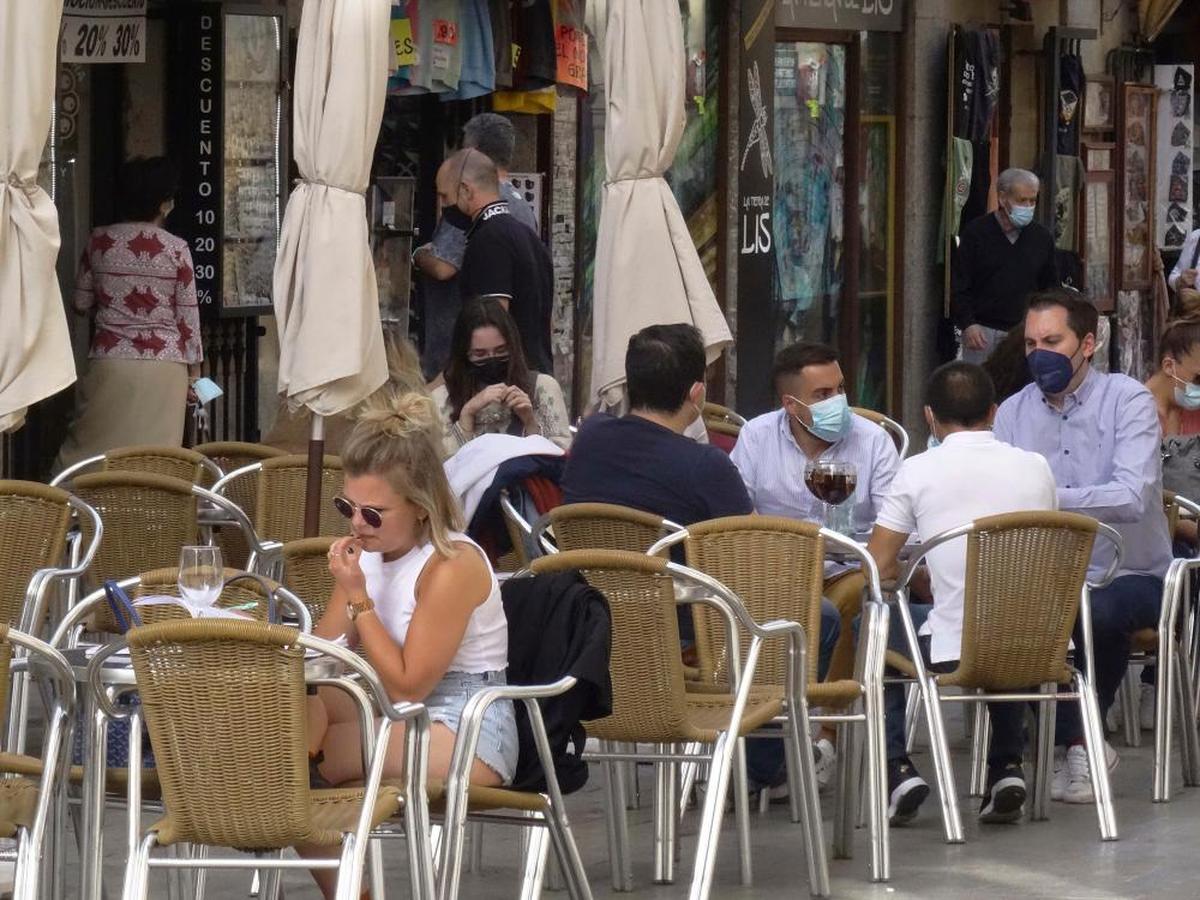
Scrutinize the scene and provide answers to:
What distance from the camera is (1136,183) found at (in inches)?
769

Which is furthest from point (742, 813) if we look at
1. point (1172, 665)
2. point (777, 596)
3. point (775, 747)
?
point (1172, 665)

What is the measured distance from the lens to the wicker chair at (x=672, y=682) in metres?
5.88

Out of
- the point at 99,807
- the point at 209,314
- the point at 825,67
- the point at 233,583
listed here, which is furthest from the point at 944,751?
the point at 825,67

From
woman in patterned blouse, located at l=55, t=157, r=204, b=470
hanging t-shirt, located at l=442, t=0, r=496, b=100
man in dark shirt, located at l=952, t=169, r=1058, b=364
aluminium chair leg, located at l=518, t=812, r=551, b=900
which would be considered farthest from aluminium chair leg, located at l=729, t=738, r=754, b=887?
man in dark shirt, located at l=952, t=169, r=1058, b=364

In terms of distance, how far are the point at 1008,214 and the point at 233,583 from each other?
10029 mm

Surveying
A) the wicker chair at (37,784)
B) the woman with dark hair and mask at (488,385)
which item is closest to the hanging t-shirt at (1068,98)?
the woman with dark hair and mask at (488,385)

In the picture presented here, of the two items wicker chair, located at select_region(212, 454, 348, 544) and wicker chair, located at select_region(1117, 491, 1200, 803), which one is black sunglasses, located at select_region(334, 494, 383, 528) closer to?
wicker chair, located at select_region(212, 454, 348, 544)

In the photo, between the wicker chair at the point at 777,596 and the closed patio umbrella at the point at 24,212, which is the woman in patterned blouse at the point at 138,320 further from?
the wicker chair at the point at 777,596

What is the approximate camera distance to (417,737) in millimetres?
5137

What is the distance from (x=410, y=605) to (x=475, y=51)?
6862 millimetres

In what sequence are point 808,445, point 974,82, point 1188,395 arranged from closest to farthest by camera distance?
point 808,445 < point 1188,395 < point 974,82

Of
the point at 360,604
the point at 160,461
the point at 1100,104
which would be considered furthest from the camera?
the point at 1100,104

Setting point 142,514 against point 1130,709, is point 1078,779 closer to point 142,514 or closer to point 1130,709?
point 1130,709

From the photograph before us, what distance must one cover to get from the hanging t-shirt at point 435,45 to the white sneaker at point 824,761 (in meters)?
4.92
